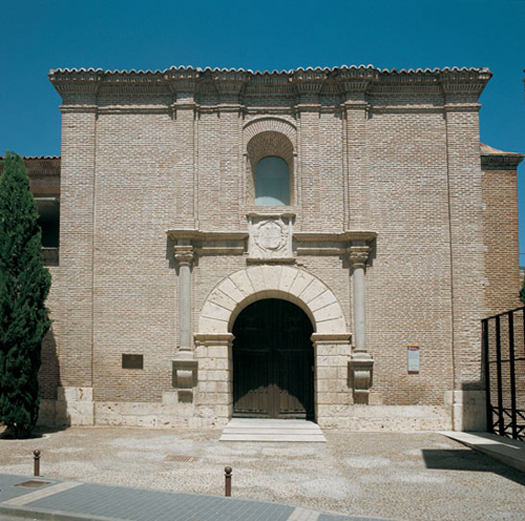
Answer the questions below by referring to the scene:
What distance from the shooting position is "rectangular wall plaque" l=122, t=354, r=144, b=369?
14.3 metres

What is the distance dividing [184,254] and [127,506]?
768 cm

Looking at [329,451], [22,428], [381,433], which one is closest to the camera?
[329,451]

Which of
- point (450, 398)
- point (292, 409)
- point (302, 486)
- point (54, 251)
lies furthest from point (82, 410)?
point (450, 398)

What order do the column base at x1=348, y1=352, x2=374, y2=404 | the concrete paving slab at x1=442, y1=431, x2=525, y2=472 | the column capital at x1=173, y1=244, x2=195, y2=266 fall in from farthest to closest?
the column capital at x1=173, y1=244, x2=195, y2=266
the column base at x1=348, y1=352, x2=374, y2=404
the concrete paving slab at x1=442, y1=431, x2=525, y2=472

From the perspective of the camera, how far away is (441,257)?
14.6m

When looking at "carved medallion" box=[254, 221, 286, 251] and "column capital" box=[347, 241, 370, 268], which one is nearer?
"column capital" box=[347, 241, 370, 268]

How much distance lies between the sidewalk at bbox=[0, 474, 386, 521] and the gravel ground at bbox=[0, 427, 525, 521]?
50 cm

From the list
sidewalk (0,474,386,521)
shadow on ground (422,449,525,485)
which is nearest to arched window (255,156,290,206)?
shadow on ground (422,449,525,485)

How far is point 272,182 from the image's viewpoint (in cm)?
1588

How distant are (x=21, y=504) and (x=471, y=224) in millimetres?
11499

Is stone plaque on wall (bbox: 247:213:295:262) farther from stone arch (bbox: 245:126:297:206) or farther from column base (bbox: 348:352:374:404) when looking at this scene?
column base (bbox: 348:352:374:404)

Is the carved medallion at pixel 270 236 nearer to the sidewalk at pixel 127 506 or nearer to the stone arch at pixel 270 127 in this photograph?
the stone arch at pixel 270 127

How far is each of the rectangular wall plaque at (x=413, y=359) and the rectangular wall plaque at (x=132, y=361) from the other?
635 centimetres

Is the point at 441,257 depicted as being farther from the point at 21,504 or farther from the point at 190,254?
the point at 21,504
